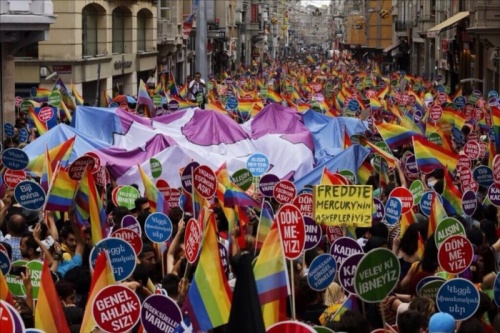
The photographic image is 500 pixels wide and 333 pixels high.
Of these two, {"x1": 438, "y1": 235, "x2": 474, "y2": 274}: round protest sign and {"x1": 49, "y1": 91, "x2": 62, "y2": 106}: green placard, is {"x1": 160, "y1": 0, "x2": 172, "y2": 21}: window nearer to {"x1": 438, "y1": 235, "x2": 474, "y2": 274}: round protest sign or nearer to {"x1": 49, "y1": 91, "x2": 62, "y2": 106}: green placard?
{"x1": 49, "y1": 91, "x2": 62, "y2": 106}: green placard

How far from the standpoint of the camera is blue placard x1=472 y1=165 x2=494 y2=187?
47.1 feet

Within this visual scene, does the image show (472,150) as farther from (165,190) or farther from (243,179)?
(165,190)

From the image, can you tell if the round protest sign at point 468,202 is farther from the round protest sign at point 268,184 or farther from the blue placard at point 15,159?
the blue placard at point 15,159

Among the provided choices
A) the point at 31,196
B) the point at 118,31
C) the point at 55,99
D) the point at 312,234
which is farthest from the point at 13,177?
the point at 118,31

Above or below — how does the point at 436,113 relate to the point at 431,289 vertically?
above

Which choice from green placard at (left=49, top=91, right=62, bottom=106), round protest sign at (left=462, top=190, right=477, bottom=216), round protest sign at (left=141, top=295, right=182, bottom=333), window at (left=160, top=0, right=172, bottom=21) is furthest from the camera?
window at (left=160, top=0, right=172, bottom=21)

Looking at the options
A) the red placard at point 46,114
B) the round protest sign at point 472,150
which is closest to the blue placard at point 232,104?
the red placard at point 46,114

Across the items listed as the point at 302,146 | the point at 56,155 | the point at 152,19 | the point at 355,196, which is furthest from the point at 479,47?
the point at 355,196

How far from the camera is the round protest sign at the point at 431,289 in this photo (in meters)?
8.62

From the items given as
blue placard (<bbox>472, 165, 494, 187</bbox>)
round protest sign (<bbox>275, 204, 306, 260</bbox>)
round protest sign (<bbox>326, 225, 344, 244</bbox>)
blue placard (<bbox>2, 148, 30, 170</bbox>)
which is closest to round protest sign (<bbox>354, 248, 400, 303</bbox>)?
round protest sign (<bbox>275, 204, 306, 260</bbox>)

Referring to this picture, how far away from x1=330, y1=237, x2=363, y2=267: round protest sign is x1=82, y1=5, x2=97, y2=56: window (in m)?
25.8

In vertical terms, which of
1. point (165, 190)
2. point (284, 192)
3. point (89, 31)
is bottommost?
point (165, 190)

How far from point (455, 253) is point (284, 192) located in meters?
4.25

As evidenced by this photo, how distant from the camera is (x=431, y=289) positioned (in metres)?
8.67
